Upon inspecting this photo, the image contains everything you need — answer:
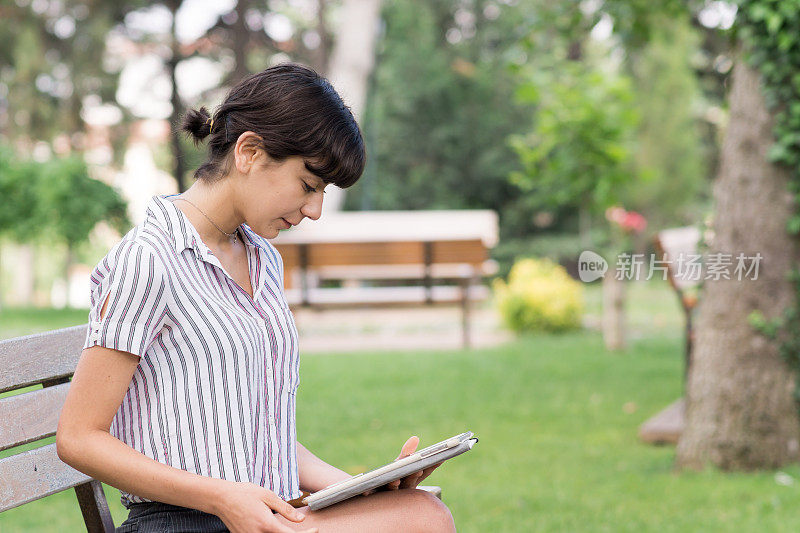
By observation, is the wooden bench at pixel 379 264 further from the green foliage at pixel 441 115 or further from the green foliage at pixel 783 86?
the green foliage at pixel 441 115

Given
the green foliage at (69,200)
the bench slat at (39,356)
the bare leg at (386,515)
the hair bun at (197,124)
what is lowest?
the bare leg at (386,515)

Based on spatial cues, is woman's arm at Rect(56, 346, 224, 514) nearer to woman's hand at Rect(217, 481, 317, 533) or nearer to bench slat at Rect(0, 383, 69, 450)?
woman's hand at Rect(217, 481, 317, 533)

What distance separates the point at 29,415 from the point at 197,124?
2.19 ft

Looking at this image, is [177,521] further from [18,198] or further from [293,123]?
[18,198]

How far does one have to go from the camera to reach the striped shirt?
1578mm

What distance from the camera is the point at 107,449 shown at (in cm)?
153

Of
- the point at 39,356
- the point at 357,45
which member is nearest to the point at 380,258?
the point at 357,45

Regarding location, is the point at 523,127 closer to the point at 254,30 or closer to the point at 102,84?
the point at 254,30

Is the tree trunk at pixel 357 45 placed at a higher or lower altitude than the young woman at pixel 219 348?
higher

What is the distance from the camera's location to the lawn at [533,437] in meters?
3.93

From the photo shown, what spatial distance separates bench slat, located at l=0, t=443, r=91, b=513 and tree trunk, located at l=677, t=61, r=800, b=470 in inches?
127

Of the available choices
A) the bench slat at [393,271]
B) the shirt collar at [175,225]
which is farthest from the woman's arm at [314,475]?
the bench slat at [393,271]

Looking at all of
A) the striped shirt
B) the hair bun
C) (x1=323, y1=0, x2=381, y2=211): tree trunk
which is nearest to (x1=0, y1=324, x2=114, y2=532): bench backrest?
the striped shirt

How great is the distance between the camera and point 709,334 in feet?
14.5
